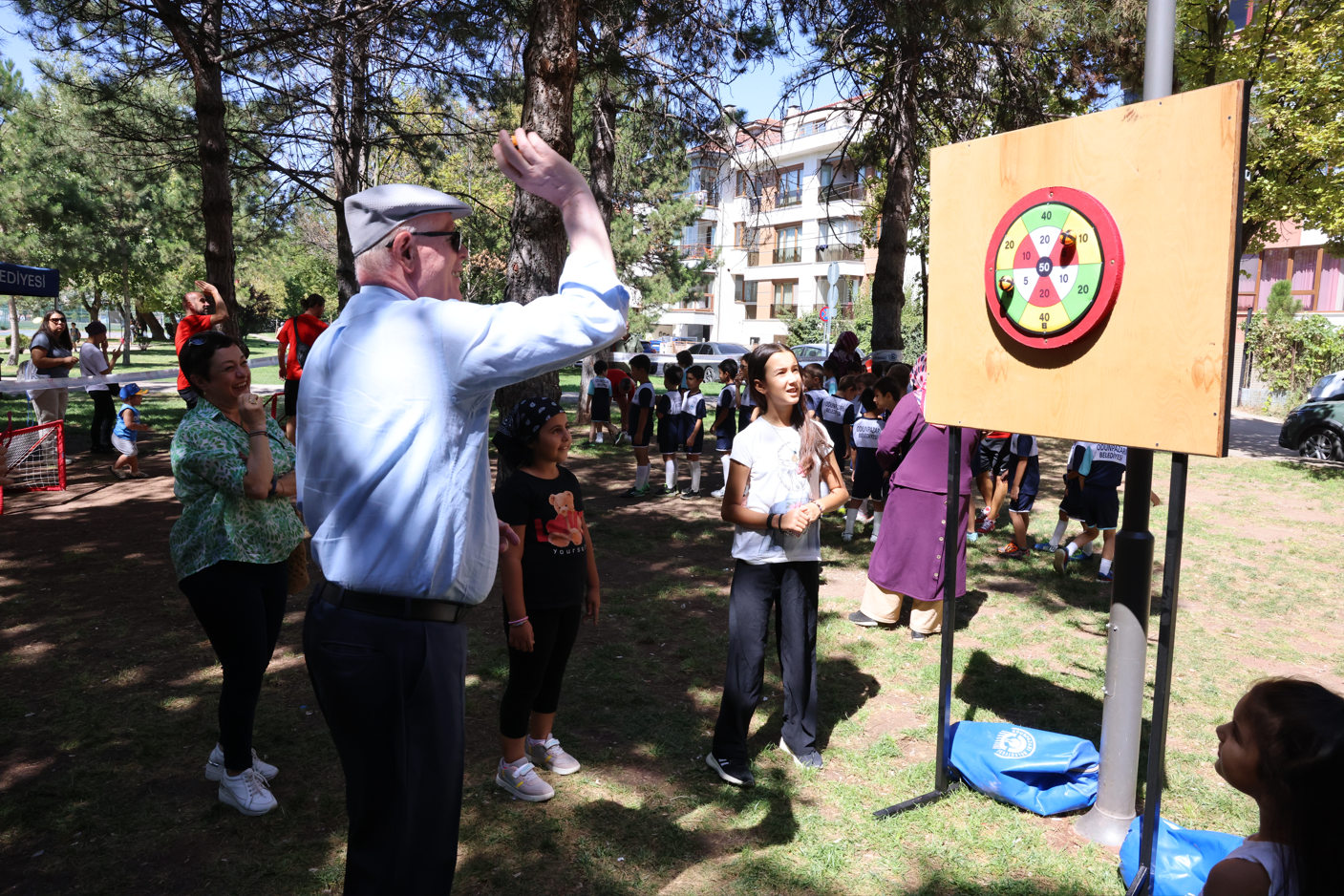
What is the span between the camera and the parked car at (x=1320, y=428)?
14.7 metres

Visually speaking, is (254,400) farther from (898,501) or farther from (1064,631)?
(1064,631)

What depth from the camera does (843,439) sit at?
9789 mm

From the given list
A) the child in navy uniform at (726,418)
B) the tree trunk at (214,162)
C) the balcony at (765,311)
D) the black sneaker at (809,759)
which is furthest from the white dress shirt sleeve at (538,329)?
the balcony at (765,311)

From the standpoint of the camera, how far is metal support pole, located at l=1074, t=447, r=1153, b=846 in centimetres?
320

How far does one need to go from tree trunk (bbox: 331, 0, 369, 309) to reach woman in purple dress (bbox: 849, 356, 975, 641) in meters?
5.55

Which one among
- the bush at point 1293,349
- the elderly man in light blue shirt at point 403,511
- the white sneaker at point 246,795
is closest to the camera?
the elderly man in light blue shirt at point 403,511

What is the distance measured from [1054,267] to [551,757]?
2.89 meters

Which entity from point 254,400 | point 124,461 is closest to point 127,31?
point 124,461

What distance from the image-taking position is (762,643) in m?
3.86

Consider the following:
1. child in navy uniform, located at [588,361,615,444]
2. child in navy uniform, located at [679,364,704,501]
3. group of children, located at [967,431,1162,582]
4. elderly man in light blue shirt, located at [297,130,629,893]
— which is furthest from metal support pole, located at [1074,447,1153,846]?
child in navy uniform, located at [588,361,615,444]

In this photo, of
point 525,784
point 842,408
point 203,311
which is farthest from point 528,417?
point 842,408

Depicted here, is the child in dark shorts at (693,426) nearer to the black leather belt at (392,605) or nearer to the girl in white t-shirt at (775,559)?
the girl in white t-shirt at (775,559)

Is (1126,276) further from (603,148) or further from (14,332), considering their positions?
(14,332)

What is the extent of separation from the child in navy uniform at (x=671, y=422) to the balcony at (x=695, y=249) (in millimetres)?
20667
